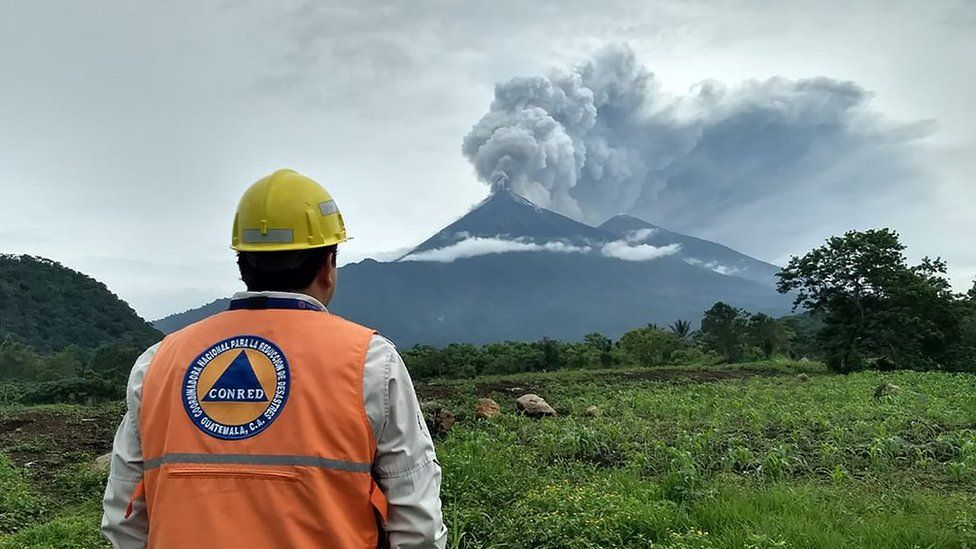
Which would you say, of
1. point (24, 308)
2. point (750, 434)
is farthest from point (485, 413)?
point (24, 308)

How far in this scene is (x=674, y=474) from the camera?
17.8 feet

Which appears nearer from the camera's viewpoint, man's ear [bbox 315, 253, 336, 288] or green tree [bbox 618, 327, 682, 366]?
man's ear [bbox 315, 253, 336, 288]

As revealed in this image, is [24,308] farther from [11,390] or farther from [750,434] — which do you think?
[750,434]

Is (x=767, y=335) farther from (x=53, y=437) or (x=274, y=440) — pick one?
(x=274, y=440)

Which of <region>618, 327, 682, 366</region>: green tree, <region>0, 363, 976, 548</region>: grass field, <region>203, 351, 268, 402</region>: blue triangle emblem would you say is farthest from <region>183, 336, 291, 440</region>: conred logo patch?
<region>618, 327, 682, 366</region>: green tree

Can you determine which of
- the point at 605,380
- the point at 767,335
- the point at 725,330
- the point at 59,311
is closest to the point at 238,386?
the point at 605,380

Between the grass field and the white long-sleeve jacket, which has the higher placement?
the white long-sleeve jacket

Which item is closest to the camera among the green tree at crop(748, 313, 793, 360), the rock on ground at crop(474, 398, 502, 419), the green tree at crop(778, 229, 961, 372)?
the rock on ground at crop(474, 398, 502, 419)

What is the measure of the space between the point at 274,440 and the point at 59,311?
41.0m

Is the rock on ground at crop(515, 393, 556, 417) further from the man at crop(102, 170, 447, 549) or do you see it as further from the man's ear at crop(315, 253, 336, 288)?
the man at crop(102, 170, 447, 549)

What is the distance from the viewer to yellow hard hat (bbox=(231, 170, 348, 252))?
5.71 ft

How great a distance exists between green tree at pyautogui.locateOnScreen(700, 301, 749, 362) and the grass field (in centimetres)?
1791

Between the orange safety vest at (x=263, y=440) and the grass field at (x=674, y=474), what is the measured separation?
3.02 metres

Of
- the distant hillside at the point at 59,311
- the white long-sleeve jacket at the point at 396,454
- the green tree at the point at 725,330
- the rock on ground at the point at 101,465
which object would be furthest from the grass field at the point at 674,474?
the distant hillside at the point at 59,311
